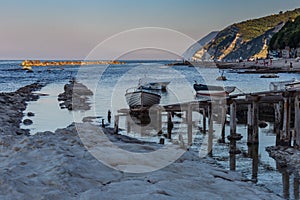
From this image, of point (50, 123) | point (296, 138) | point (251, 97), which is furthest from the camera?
point (50, 123)

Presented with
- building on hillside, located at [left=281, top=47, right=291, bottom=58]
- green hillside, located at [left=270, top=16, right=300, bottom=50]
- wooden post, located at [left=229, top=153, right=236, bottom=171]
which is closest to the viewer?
wooden post, located at [left=229, top=153, right=236, bottom=171]

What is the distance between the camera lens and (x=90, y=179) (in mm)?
→ 9047

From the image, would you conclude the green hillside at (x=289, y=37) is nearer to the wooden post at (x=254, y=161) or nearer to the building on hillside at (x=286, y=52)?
the building on hillside at (x=286, y=52)

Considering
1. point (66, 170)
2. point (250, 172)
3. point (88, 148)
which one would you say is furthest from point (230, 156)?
point (66, 170)

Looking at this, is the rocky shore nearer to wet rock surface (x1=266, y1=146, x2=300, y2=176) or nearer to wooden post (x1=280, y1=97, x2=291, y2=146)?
wet rock surface (x1=266, y1=146, x2=300, y2=176)

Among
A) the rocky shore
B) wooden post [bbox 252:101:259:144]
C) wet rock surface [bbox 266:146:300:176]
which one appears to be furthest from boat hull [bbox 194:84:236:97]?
the rocky shore

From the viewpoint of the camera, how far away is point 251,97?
59.9ft

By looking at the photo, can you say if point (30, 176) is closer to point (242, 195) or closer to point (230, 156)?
point (242, 195)

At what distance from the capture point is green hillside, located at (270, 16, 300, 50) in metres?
108

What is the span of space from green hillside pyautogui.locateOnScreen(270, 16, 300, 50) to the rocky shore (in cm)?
10345

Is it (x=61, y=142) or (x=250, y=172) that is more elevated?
(x=61, y=142)

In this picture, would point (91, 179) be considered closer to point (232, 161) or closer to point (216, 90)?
point (232, 161)

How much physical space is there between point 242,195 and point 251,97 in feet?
32.2

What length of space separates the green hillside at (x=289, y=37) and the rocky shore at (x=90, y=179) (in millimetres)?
103450
